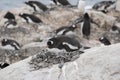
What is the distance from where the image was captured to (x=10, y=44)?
1656 cm

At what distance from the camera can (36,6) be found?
22.9m

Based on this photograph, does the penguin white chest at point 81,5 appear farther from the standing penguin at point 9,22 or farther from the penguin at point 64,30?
the standing penguin at point 9,22

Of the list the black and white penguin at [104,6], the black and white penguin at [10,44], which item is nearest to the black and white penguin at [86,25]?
the black and white penguin at [10,44]

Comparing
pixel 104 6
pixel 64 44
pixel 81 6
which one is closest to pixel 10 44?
pixel 64 44

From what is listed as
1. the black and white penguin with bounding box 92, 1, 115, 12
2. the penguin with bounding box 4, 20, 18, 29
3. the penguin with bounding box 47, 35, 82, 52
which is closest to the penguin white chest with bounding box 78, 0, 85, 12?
the black and white penguin with bounding box 92, 1, 115, 12

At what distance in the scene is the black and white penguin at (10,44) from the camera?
16.2 m

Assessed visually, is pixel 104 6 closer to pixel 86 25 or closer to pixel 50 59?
pixel 86 25

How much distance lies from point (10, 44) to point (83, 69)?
9.62m

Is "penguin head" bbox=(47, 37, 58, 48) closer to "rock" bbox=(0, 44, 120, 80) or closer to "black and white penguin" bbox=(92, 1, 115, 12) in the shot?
"rock" bbox=(0, 44, 120, 80)

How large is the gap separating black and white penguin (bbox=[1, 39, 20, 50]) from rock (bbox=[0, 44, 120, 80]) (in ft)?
27.2

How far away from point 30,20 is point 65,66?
1227cm

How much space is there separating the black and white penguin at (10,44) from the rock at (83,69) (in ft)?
27.2

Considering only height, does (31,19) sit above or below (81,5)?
above

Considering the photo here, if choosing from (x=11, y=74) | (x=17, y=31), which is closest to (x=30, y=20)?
(x=17, y=31)
